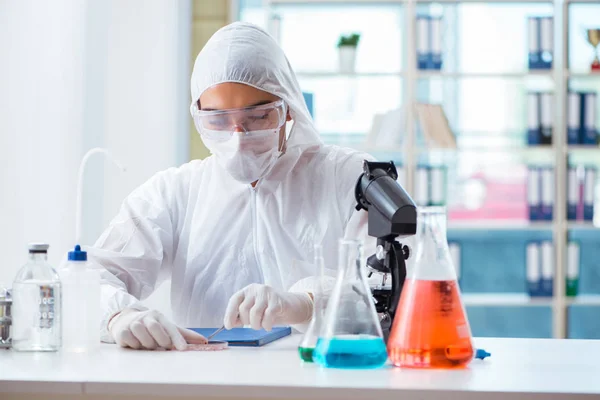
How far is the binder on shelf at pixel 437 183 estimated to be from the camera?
12.7 ft

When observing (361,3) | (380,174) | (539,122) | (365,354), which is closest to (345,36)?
(361,3)

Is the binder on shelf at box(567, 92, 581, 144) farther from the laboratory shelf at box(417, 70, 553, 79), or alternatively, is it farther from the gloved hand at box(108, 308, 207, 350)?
the gloved hand at box(108, 308, 207, 350)

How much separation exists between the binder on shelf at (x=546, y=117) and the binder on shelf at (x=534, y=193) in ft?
0.53

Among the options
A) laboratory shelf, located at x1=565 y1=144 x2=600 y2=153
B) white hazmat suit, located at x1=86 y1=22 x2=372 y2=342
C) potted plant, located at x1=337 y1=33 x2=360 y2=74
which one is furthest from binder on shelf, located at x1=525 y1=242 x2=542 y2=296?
white hazmat suit, located at x1=86 y1=22 x2=372 y2=342

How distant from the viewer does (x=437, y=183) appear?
12.7 ft

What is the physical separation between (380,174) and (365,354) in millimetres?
340

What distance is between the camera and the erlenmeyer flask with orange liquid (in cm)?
102

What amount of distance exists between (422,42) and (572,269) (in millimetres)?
1321

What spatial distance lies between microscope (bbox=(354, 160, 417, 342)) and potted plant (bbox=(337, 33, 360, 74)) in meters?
2.79

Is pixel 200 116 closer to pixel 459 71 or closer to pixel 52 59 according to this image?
pixel 52 59

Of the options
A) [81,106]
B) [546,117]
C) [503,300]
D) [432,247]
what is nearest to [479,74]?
[546,117]

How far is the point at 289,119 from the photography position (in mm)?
1942

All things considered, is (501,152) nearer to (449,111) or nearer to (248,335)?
(449,111)

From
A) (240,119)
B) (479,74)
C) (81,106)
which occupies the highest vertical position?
(479,74)
